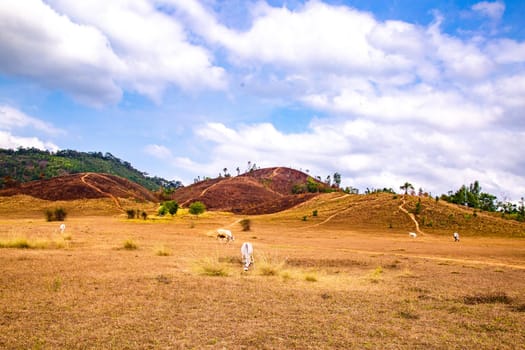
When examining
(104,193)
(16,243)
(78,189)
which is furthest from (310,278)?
(78,189)

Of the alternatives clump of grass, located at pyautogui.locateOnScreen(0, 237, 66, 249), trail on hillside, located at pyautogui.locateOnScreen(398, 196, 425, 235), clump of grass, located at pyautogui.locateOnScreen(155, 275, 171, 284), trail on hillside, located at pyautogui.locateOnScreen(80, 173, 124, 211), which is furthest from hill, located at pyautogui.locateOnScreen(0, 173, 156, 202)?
clump of grass, located at pyautogui.locateOnScreen(155, 275, 171, 284)

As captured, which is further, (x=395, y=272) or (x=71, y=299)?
(x=395, y=272)

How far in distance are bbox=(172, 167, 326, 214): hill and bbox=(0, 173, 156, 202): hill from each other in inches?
755

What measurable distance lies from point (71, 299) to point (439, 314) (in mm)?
9296

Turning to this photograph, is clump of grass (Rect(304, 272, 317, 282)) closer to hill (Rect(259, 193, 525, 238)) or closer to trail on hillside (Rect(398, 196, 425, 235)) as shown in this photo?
hill (Rect(259, 193, 525, 238))

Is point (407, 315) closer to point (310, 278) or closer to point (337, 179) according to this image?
point (310, 278)

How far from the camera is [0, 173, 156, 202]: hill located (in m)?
93.9

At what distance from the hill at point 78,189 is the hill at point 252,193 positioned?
19169mm

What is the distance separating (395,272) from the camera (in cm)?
1808

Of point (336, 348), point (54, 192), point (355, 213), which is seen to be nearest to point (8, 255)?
point (336, 348)

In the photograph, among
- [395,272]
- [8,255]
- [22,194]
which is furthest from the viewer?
[22,194]

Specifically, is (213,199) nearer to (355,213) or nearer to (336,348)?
(355,213)

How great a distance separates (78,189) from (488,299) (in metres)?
102

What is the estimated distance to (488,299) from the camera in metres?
12.0
